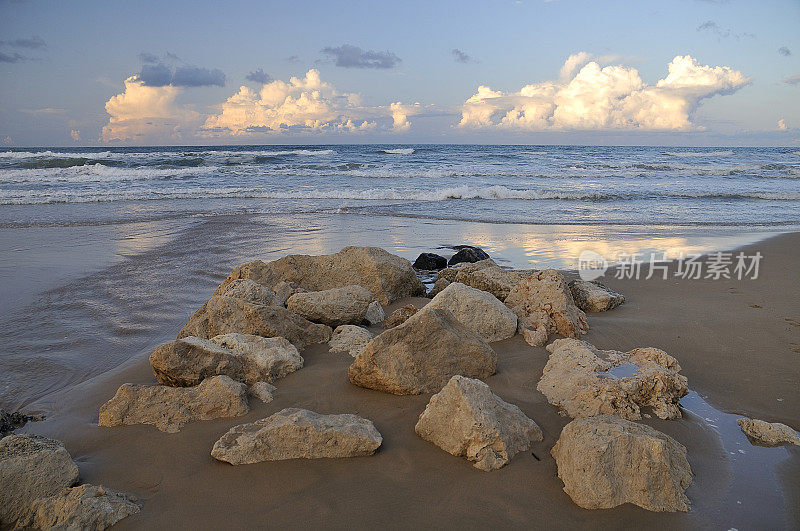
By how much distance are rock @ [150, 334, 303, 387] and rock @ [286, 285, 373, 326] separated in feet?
2.16

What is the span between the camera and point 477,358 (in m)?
3.52

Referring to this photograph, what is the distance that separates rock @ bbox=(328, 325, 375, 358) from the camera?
13.2 ft

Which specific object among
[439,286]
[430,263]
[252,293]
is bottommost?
[430,263]

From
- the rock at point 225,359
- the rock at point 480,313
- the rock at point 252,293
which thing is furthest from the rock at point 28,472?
the rock at point 480,313

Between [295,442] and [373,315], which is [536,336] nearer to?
[373,315]

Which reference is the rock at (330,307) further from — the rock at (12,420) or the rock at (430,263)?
the rock at (430,263)

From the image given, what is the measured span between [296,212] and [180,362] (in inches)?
413

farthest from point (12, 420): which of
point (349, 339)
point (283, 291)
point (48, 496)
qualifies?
point (283, 291)

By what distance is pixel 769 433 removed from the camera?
2.85m

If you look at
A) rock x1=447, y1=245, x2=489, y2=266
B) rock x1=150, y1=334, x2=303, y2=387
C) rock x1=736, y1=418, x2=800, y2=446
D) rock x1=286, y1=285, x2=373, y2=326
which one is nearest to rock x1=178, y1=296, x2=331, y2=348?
rock x1=150, y1=334, x2=303, y2=387

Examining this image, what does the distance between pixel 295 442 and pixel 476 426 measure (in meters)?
0.86

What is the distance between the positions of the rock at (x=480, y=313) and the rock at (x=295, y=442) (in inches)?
66.0

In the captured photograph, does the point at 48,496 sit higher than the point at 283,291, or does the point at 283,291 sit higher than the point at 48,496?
the point at 283,291

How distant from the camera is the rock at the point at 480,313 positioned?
4.20m
